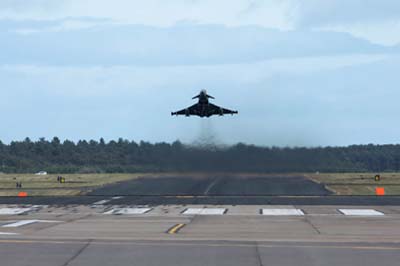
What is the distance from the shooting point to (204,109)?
232 feet

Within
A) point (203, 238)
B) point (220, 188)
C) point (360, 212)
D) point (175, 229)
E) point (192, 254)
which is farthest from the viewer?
point (220, 188)

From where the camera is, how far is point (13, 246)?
21594mm

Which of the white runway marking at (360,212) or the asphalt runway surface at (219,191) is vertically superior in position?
the asphalt runway surface at (219,191)

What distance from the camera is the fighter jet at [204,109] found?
6938 cm

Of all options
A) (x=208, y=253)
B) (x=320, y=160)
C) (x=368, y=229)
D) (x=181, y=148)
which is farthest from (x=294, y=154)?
(x=208, y=253)

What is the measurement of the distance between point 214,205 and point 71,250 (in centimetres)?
2950

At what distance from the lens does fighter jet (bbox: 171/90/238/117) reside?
228 ft

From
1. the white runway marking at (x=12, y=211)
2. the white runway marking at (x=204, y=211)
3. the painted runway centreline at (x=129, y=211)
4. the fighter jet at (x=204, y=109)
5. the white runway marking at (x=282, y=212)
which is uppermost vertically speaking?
the fighter jet at (x=204, y=109)

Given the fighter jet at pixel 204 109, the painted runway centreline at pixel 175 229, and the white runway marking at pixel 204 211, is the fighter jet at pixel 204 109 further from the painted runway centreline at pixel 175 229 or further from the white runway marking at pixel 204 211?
the painted runway centreline at pixel 175 229

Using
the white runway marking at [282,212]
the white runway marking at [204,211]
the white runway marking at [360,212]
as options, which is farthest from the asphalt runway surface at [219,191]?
the white runway marking at [282,212]

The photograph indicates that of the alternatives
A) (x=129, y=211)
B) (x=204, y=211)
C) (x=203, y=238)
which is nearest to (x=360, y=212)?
(x=204, y=211)

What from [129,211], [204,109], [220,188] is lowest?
[129,211]

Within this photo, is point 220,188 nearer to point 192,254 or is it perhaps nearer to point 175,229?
point 175,229

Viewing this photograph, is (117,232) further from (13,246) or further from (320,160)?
(320,160)
